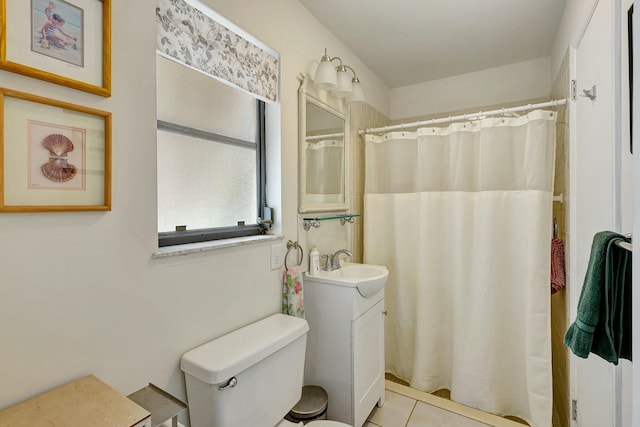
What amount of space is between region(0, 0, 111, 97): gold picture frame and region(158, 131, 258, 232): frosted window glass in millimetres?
348

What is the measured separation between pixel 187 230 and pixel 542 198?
1937 mm

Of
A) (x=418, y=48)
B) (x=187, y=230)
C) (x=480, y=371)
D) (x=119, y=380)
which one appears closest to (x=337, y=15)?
(x=418, y=48)

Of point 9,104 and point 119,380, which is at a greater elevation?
point 9,104

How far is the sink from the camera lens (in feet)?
5.39

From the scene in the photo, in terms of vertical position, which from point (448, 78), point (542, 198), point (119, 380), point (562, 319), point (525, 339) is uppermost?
point (448, 78)

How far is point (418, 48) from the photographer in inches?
89.4

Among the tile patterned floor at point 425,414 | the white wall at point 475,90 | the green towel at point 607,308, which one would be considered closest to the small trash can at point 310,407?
the tile patterned floor at point 425,414

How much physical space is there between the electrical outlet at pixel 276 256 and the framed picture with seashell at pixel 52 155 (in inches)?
31.1

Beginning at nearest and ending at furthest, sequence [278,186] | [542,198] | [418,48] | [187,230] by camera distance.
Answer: [187,230], [278,186], [542,198], [418,48]

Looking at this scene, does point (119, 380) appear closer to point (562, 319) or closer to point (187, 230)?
point (187, 230)

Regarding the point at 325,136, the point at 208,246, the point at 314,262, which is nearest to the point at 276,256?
the point at 314,262

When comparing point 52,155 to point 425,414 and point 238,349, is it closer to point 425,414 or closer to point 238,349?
point 238,349

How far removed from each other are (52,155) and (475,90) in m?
2.93

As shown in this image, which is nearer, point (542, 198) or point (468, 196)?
point (542, 198)
